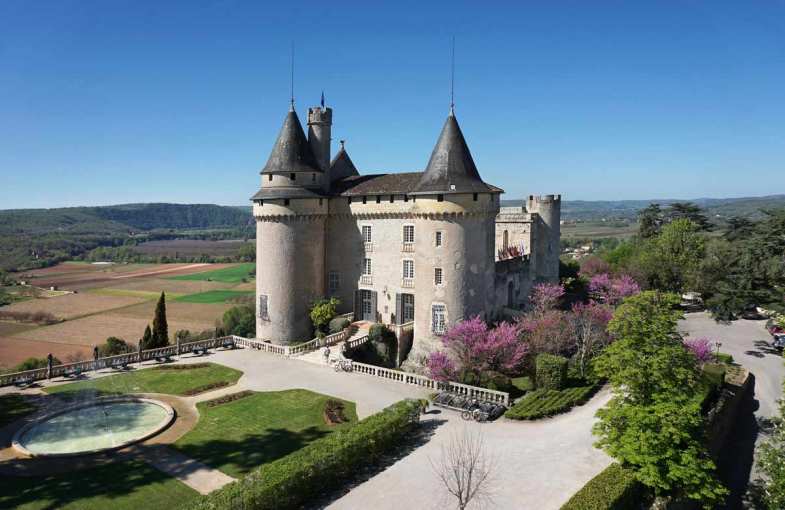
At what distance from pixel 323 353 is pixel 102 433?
587 inches

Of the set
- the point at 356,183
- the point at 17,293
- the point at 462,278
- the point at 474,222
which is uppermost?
the point at 356,183

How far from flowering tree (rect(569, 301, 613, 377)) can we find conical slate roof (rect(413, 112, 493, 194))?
34.9ft

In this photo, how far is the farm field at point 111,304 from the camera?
54.9 metres

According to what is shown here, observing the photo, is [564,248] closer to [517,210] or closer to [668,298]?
[517,210]

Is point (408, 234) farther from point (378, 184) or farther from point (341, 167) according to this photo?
point (341, 167)

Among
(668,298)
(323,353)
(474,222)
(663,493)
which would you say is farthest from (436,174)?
(663,493)

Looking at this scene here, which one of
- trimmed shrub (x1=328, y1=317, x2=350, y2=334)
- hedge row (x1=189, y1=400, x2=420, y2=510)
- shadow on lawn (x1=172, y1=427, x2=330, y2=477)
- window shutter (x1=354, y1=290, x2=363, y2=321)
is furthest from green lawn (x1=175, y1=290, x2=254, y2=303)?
hedge row (x1=189, y1=400, x2=420, y2=510)

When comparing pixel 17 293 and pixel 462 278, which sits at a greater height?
pixel 462 278

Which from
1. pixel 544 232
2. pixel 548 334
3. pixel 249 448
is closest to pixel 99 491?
pixel 249 448

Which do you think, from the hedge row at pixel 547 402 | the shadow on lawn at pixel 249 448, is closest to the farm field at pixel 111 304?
the shadow on lawn at pixel 249 448

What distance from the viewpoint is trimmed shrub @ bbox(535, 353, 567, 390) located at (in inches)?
1115

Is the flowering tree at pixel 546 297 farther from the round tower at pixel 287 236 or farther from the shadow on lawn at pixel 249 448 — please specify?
the shadow on lawn at pixel 249 448

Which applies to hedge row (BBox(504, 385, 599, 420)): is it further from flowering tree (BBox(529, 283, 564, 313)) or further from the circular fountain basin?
the circular fountain basin

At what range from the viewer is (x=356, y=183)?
40688 millimetres
